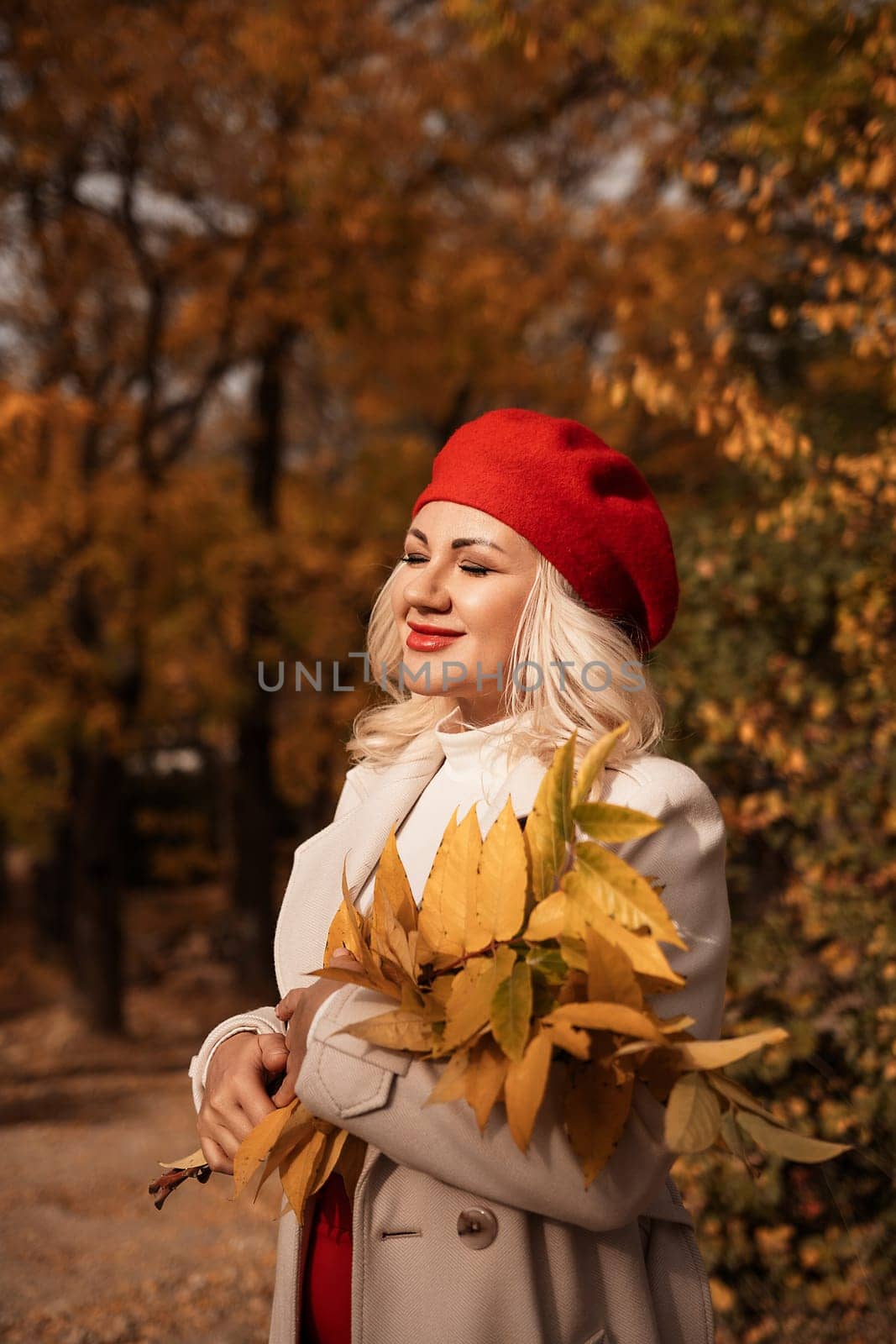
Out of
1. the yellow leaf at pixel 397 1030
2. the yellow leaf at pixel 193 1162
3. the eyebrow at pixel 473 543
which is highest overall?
the eyebrow at pixel 473 543

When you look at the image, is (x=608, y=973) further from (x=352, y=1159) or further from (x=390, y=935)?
(x=352, y=1159)

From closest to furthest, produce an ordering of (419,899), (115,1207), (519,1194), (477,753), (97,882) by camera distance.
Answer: (519,1194) → (419,899) → (477,753) → (115,1207) → (97,882)

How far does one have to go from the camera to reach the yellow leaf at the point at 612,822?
3.94ft

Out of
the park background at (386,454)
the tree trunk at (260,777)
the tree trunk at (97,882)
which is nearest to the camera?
the park background at (386,454)

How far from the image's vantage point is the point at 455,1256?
57.3 inches

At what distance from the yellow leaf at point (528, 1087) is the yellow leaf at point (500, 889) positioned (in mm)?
132

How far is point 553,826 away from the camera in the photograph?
128 centimetres

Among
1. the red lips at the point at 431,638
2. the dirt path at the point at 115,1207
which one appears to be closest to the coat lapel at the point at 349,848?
the red lips at the point at 431,638

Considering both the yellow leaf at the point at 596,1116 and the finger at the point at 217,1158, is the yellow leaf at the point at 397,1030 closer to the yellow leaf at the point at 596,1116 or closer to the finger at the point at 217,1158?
the yellow leaf at the point at 596,1116

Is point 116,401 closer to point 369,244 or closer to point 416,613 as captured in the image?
point 369,244

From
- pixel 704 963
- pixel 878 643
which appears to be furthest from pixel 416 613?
pixel 878 643

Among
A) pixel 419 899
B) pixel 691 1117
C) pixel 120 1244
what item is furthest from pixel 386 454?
pixel 691 1117

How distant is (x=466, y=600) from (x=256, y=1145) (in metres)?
0.85

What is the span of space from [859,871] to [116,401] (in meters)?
6.41
